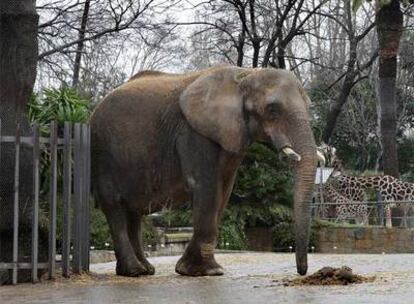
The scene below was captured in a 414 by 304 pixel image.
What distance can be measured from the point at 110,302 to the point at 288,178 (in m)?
16.0

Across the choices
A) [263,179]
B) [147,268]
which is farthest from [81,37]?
[147,268]

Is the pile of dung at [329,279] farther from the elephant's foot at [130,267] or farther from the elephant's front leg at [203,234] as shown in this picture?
the elephant's foot at [130,267]

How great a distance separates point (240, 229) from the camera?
22953 millimetres

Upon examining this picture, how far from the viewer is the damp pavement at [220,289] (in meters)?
8.01

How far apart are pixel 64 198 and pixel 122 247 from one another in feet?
3.55

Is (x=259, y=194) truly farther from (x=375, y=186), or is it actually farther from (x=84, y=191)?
(x=84, y=191)

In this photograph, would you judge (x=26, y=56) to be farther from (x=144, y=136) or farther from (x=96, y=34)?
(x=96, y=34)

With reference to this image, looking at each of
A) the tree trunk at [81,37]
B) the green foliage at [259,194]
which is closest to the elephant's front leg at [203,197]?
the green foliage at [259,194]

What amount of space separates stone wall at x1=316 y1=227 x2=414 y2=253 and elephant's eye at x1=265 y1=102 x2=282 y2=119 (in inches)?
503

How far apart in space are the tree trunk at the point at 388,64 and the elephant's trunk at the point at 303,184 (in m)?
18.4

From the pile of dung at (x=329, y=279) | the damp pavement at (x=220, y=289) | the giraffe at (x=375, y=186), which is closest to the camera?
the damp pavement at (x=220, y=289)

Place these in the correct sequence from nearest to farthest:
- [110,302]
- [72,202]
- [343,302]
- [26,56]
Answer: [343,302] → [110,302] → [26,56] → [72,202]

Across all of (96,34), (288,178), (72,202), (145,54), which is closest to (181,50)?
(145,54)

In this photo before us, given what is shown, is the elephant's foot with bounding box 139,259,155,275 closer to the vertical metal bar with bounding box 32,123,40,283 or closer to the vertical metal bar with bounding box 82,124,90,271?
the vertical metal bar with bounding box 82,124,90,271
